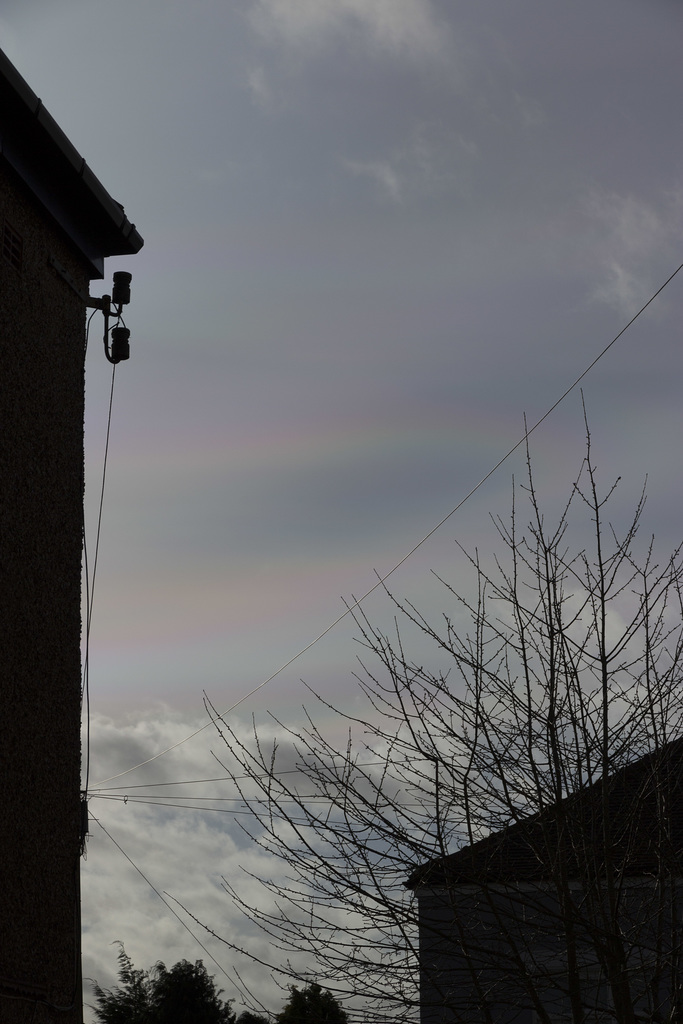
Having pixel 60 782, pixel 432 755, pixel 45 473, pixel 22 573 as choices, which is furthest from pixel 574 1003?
pixel 45 473

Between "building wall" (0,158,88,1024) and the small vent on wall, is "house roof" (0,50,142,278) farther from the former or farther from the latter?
the small vent on wall

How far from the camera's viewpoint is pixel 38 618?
848cm

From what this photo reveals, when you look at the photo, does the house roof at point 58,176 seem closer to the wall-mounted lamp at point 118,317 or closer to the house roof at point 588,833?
the wall-mounted lamp at point 118,317

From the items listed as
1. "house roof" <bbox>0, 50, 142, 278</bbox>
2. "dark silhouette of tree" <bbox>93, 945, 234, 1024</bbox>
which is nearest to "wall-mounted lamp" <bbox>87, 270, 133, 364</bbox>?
"house roof" <bbox>0, 50, 142, 278</bbox>

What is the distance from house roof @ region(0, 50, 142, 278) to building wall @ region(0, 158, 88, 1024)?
0.19m

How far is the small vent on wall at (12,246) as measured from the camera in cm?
876

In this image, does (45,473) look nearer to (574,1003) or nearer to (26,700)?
(26,700)

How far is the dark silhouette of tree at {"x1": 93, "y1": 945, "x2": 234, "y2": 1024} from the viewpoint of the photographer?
66.2ft

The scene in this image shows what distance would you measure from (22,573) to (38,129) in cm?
384

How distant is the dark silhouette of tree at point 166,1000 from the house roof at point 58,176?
1550 centimetres

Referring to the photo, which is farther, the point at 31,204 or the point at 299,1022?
the point at 31,204

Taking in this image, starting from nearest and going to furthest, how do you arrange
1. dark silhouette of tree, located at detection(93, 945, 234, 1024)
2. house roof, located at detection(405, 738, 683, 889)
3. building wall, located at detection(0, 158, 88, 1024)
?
house roof, located at detection(405, 738, 683, 889) → building wall, located at detection(0, 158, 88, 1024) → dark silhouette of tree, located at detection(93, 945, 234, 1024)

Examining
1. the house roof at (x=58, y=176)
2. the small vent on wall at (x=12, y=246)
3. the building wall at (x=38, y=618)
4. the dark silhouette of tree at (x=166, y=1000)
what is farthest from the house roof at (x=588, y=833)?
the dark silhouette of tree at (x=166, y=1000)

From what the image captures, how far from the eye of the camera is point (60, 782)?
8570 mm
